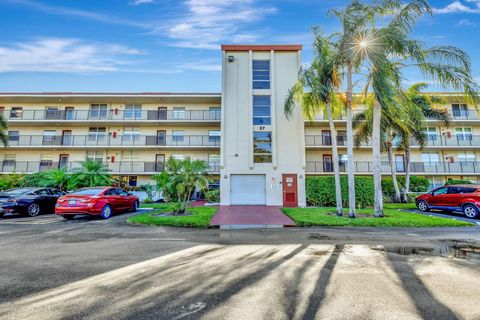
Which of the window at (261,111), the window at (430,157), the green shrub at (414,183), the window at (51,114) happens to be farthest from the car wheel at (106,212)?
the window at (430,157)

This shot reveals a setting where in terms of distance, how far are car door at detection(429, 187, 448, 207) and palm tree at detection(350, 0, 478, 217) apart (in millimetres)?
4959

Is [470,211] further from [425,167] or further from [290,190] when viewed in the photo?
[425,167]

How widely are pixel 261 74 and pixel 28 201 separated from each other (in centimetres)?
1758

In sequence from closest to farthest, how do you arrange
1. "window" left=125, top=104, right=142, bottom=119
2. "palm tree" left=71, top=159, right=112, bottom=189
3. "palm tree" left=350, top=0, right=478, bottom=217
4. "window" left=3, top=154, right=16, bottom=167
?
"palm tree" left=350, top=0, right=478, bottom=217 → "palm tree" left=71, top=159, right=112, bottom=189 → "window" left=3, top=154, right=16, bottom=167 → "window" left=125, top=104, right=142, bottom=119

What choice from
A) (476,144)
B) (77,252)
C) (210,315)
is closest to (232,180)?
(77,252)

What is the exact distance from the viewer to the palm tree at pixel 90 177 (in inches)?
749

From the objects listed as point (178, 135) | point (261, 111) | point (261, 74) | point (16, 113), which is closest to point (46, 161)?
point (16, 113)

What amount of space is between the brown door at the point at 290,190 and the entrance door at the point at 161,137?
1246 centimetres

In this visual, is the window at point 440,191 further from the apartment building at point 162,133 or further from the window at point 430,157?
the window at point 430,157

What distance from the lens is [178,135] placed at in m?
23.9

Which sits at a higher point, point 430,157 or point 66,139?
point 66,139

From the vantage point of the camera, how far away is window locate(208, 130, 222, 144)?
920 inches

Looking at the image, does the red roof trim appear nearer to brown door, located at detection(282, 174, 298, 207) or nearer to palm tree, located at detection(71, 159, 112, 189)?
brown door, located at detection(282, 174, 298, 207)

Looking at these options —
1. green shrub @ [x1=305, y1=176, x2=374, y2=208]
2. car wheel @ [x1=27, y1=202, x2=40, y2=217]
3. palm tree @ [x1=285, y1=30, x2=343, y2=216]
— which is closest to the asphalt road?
car wheel @ [x1=27, y1=202, x2=40, y2=217]
